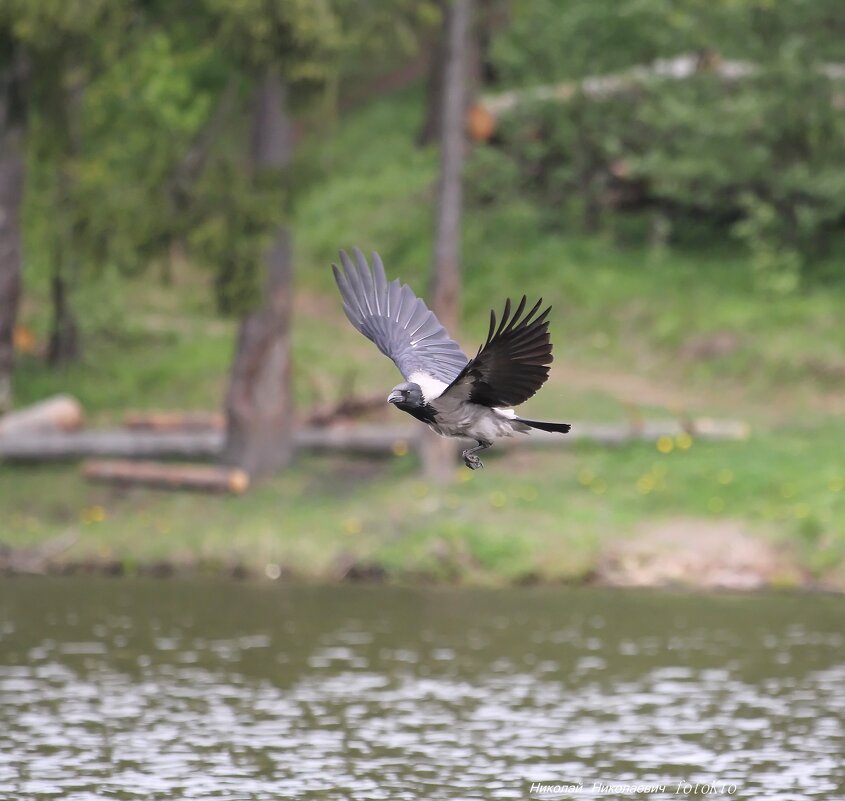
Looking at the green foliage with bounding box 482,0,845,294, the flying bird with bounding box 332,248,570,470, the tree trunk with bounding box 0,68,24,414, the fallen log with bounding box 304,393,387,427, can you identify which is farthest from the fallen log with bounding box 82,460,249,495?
the flying bird with bounding box 332,248,570,470

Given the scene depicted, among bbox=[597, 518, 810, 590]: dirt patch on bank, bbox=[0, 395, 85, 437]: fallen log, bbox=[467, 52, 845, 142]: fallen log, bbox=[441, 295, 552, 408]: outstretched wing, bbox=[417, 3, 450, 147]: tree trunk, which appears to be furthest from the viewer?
bbox=[417, 3, 450, 147]: tree trunk

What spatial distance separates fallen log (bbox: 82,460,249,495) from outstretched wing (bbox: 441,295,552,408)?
37.5ft

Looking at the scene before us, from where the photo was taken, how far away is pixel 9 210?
21.9m

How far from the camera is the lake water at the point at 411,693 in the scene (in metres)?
11.8

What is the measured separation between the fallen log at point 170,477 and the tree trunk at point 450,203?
2235mm

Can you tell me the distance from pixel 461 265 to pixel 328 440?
785 centimetres

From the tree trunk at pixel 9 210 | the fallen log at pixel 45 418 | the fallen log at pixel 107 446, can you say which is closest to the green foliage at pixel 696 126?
the tree trunk at pixel 9 210

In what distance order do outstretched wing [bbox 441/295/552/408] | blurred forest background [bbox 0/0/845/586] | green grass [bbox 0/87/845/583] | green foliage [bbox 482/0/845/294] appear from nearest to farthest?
outstretched wing [bbox 441/295/552/408] → green grass [bbox 0/87/845/583] → blurred forest background [bbox 0/0/845/586] → green foliage [bbox 482/0/845/294]

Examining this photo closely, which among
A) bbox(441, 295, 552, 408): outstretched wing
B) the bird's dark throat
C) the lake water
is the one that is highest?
bbox(441, 295, 552, 408): outstretched wing

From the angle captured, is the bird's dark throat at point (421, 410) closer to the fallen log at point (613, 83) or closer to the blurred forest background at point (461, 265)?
the blurred forest background at point (461, 265)

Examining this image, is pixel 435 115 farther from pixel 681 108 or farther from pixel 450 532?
pixel 450 532

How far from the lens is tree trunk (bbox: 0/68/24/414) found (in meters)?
21.7

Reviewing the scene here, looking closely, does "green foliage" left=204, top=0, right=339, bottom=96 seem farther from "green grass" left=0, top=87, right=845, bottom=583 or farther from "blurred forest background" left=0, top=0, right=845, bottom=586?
"green grass" left=0, top=87, right=845, bottom=583

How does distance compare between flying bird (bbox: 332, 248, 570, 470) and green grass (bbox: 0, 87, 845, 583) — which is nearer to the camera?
flying bird (bbox: 332, 248, 570, 470)
